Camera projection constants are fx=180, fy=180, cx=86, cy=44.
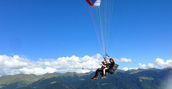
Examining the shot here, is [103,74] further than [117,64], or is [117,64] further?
[117,64]

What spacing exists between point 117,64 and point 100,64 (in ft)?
7.03

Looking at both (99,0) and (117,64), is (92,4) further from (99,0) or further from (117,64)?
(117,64)

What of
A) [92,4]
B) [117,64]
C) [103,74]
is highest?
[92,4]

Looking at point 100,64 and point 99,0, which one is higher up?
point 99,0

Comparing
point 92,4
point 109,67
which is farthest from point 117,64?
point 92,4

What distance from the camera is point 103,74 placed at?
1930cm

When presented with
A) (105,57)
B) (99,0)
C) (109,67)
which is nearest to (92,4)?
(99,0)

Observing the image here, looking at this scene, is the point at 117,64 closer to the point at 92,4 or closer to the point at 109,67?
the point at 109,67

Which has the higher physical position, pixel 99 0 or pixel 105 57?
pixel 99 0

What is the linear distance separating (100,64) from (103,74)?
1174 mm

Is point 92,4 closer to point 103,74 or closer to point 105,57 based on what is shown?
point 105,57

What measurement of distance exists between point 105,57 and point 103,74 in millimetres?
1840

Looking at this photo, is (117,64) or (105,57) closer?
(105,57)

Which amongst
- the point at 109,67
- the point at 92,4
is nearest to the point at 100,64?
the point at 109,67
